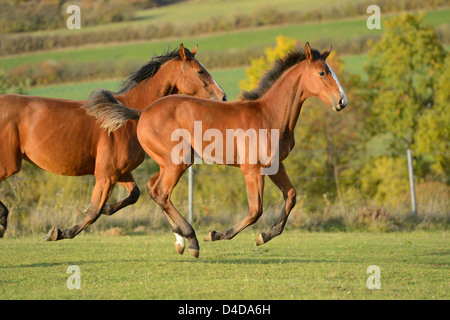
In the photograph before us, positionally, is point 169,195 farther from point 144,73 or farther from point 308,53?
point 308,53

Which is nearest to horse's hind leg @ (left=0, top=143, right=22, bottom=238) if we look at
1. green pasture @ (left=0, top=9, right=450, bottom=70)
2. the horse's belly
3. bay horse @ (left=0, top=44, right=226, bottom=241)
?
bay horse @ (left=0, top=44, right=226, bottom=241)

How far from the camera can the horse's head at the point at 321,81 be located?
7332 millimetres

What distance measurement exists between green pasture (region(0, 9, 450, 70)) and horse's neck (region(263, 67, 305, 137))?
110ft

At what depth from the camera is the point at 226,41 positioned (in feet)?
161

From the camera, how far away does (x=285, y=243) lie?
1091 centimetres

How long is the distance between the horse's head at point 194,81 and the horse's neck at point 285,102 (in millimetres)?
1015

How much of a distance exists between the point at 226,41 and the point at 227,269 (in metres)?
42.9

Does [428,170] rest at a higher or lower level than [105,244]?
higher

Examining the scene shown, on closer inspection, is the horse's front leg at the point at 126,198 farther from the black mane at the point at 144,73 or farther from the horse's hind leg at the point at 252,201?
the horse's hind leg at the point at 252,201

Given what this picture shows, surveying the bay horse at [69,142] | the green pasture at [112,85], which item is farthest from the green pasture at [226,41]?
the bay horse at [69,142]

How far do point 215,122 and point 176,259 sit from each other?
6.82 feet

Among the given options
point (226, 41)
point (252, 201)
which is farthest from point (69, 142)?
point (226, 41)

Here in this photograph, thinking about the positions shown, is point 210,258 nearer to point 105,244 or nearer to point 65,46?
point 105,244
